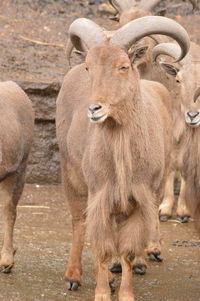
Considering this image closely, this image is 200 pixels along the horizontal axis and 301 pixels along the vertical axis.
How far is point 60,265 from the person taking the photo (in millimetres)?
8469

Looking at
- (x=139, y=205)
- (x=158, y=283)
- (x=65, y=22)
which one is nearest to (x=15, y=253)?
(x=158, y=283)

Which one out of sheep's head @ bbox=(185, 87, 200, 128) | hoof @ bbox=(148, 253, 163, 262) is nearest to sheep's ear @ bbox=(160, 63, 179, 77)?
sheep's head @ bbox=(185, 87, 200, 128)

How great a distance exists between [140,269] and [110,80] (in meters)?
2.38

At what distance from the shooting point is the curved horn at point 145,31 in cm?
689

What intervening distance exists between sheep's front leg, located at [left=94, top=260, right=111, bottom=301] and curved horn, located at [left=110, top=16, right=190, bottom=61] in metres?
1.80

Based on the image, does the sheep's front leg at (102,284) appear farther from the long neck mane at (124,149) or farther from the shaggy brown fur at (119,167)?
the long neck mane at (124,149)

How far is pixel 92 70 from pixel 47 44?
7637 mm

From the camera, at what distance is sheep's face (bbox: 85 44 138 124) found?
6551 millimetres

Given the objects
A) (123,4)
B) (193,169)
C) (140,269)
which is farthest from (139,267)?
(123,4)

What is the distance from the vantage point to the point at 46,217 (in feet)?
34.9

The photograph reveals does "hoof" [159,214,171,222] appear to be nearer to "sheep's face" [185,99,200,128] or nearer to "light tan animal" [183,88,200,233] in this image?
"light tan animal" [183,88,200,233]

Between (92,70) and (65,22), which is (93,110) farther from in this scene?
(65,22)

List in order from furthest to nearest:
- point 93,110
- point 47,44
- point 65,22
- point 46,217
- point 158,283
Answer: point 65,22
point 47,44
point 46,217
point 158,283
point 93,110

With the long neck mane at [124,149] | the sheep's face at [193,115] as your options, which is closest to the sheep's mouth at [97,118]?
the long neck mane at [124,149]
